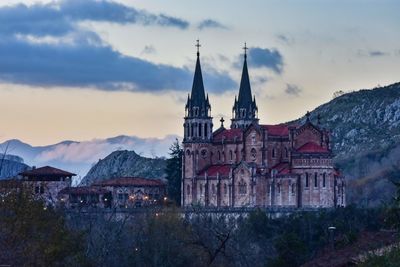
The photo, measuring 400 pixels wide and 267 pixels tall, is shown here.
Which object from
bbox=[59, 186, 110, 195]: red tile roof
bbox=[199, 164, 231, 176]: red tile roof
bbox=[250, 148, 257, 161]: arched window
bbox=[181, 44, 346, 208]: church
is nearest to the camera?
bbox=[181, 44, 346, 208]: church

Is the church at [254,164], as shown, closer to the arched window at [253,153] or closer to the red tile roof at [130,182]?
the arched window at [253,153]

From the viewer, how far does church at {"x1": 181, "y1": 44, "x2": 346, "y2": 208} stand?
140375mm

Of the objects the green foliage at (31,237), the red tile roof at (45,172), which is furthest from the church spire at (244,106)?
the green foliage at (31,237)

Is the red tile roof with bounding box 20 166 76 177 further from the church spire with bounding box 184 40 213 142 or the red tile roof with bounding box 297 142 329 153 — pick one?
the red tile roof with bounding box 297 142 329 153

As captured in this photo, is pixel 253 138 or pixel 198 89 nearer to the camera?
pixel 253 138

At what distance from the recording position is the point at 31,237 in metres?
64.4

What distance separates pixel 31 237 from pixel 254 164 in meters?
81.2

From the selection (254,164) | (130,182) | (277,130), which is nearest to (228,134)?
(277,130)

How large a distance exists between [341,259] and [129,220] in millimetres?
85782

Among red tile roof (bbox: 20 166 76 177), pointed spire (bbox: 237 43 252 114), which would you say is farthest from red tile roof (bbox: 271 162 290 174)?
red tile roof (bbox: 20 166 76 177)

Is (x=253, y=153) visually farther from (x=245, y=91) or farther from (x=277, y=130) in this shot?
(x=245, y=91)

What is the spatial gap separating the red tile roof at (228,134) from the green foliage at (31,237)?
8101 centimetres

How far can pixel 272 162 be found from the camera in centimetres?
14638

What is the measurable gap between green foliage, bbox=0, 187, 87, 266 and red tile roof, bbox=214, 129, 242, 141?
81.0 m
